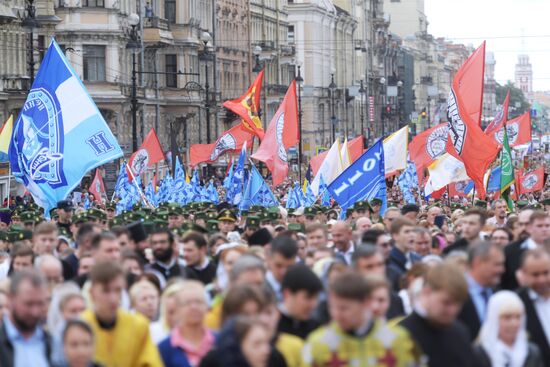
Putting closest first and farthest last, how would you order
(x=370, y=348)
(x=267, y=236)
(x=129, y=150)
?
(x=370, y=348) → (x=267, y=236) → (x=129, y=150)

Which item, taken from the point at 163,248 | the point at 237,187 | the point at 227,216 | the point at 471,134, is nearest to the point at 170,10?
the point at 237,187

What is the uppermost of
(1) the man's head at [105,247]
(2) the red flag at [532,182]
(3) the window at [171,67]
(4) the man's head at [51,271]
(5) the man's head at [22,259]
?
(3) the window at [171,67]

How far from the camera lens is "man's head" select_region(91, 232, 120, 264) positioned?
42.9 ft

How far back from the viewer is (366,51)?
135 meters

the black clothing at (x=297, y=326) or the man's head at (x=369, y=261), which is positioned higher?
the man's head at (x=369, y=261)

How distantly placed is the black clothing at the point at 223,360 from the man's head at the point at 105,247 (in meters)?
4.08

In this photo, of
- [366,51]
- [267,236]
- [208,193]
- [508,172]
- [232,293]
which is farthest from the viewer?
[366,51]

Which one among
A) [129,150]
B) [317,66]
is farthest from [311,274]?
[317,66]

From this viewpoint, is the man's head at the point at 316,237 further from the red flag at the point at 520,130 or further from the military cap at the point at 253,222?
the red flag at the point at 520,130

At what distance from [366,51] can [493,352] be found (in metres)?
125

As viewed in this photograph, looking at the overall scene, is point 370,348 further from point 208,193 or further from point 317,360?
point 208,193

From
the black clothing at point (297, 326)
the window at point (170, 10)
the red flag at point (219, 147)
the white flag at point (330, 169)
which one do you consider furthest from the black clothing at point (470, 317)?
the window at point (170, 10)

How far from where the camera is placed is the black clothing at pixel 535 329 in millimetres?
10984

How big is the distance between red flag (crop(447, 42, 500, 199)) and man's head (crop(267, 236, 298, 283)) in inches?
698
